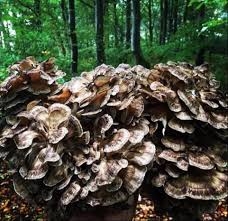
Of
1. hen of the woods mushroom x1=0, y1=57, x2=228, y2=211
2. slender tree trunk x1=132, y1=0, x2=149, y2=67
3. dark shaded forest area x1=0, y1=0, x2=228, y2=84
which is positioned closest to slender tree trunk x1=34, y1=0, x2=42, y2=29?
dark shaded forest area x1=0, y1=0, x2=228, y2=84

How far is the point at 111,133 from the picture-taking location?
5.78ft

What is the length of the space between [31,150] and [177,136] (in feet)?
3.04

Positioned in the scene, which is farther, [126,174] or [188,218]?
[188,218]

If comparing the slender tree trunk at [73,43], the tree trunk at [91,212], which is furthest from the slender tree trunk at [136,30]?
the tree trunk at [91,212]

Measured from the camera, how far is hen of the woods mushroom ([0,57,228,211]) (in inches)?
64.7

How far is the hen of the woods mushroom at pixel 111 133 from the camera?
164cm

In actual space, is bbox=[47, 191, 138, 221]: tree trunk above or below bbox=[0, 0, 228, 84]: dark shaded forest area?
below

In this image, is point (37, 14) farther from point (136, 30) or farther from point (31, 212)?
point (31, 212)

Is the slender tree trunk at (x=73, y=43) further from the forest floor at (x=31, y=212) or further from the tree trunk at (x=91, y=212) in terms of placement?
the tree trunk at (x=91, y=212)

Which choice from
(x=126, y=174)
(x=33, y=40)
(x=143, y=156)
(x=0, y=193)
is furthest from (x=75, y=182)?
(x=33, y=40)

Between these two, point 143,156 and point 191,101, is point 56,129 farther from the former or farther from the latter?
point 191,101

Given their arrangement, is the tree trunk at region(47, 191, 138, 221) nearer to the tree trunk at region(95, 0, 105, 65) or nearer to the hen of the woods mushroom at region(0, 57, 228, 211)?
the hen of the woods mushroom at region(0, 57, 228, 211)

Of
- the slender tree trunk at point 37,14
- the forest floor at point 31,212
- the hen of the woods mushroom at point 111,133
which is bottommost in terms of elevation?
the forest floor at point 31,212

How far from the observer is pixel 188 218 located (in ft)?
7.04
